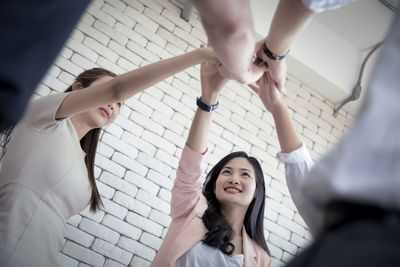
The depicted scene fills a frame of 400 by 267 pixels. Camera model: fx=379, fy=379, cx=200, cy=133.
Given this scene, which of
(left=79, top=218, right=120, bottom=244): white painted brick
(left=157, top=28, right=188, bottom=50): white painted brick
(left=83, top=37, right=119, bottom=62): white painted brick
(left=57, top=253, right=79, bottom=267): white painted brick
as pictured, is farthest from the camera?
(left=157, top=28, right=188, bottom=50): white painted brick

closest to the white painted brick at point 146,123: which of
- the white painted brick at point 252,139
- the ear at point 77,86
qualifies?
the white painted brick at point 252,139

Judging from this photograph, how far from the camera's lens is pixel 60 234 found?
5.14 ft

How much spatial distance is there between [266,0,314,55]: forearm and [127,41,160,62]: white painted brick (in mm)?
1763

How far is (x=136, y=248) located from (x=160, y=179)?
0.48 m

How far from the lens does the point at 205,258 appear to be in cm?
166

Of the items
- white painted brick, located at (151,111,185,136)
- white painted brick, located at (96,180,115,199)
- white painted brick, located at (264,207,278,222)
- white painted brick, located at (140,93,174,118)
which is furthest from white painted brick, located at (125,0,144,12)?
white painted brick, located at (264,207,278,222)

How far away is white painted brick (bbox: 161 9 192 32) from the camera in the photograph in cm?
307

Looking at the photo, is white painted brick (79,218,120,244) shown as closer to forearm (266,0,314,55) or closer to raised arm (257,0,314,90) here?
raised arm (257,0,314,90)

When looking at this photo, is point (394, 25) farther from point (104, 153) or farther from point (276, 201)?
point (276, 201)

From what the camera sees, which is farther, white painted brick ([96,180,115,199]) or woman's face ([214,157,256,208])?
white painted brick ([96,180,115,199])

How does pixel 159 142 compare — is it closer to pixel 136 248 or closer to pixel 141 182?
pixel 141 182

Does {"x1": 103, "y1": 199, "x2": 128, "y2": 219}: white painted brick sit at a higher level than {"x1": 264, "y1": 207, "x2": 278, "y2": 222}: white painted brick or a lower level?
lower

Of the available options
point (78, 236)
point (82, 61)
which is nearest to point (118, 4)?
point (82, 61)

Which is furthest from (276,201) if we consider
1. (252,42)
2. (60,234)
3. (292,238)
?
(252,42)
